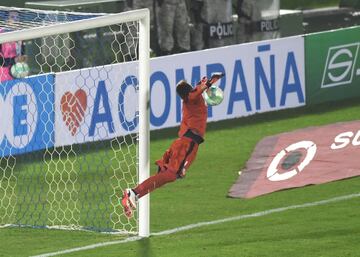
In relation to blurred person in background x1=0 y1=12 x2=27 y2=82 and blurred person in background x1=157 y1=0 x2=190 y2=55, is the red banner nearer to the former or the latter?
blurred person in background x1=0 y1=12 x2=27 y2=82

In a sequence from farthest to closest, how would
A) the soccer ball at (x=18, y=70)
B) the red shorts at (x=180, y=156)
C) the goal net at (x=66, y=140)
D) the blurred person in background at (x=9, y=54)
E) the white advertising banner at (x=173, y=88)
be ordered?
the soccer ball at (x=18, y=70), the white advertising banner at (x=173, y=88), the blurred person in background at (x=9, y=54), the goal net at (x=66, y=140), the red shorts at (x=180, y=156)

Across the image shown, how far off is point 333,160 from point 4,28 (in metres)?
5.07

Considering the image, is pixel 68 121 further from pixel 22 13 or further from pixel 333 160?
pixel 333 160

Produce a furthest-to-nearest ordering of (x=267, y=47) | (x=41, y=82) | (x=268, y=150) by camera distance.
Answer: (x=267, y=47) < (x=268, y=150) < (x=41, y=82)

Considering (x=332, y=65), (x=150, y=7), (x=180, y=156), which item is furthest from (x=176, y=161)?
(x=150, y=7)

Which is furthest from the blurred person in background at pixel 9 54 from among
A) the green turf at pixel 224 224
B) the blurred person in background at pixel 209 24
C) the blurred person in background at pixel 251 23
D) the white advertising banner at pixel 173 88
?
the blurred person in background at pixel 251 23

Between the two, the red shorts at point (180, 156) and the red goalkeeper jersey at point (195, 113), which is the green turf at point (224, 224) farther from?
the red goalkeeper jersey at point (195, 113)

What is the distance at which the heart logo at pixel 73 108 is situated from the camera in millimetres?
18719

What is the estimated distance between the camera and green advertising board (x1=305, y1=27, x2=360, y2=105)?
23484 millimetres

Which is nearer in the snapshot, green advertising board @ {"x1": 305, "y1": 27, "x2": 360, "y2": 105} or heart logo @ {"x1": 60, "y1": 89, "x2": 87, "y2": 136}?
heart logo @ {"x1": 60, "y1": 89, "x2": 87, "y2": 136}

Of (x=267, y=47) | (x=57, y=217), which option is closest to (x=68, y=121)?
(x=57, y=217)

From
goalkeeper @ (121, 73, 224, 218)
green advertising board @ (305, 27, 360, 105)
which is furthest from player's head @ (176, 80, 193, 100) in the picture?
green advertising board @ (305, 27, 360, 105)

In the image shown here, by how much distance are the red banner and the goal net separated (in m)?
1.69

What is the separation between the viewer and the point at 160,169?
15.3 metres
